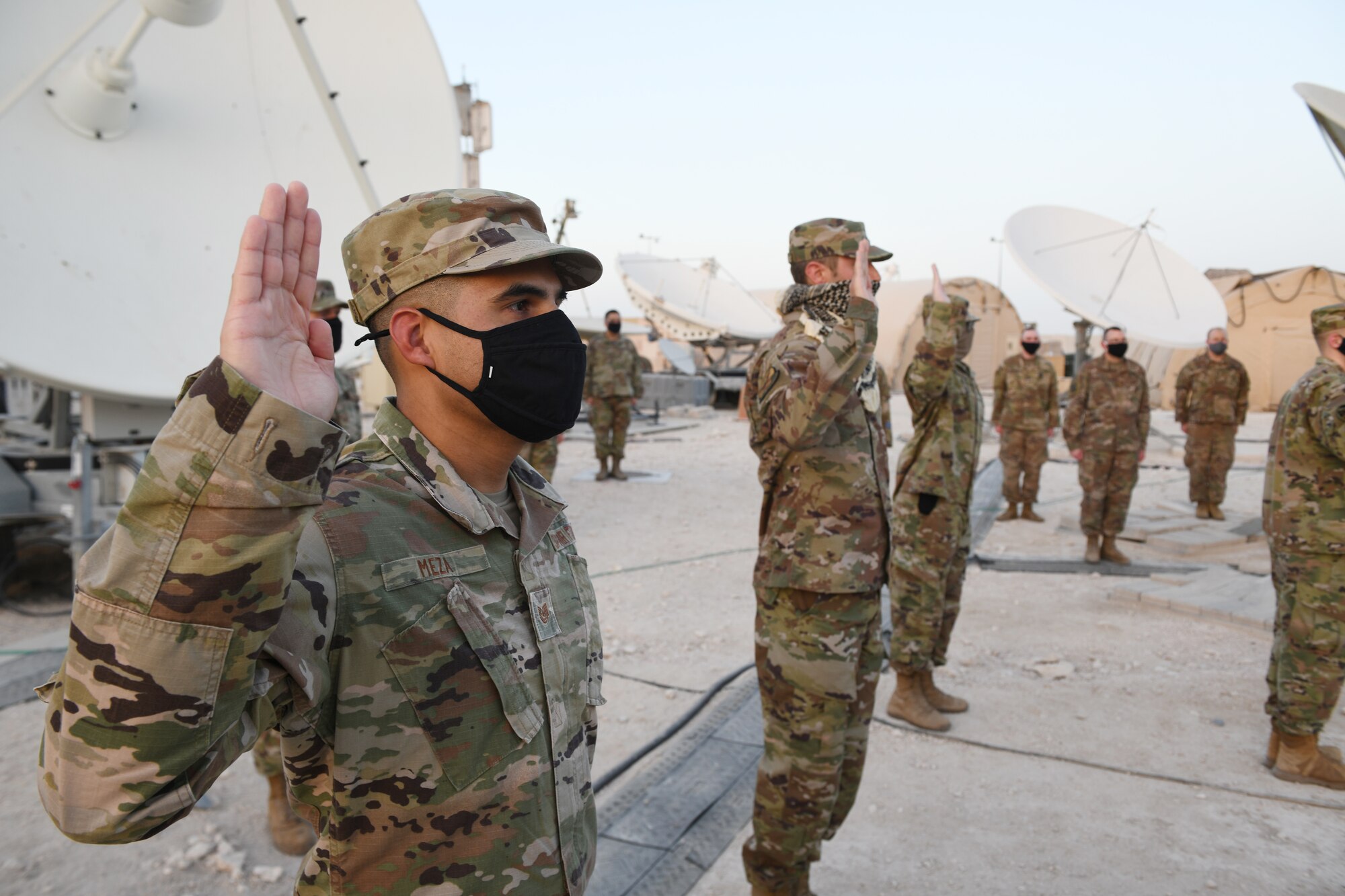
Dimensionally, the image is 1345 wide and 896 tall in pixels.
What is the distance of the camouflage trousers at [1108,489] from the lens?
726cm

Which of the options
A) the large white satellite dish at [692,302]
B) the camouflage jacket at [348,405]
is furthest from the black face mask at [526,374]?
the large white satellite dish at [692,302]

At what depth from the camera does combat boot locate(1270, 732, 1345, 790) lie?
11.5ft

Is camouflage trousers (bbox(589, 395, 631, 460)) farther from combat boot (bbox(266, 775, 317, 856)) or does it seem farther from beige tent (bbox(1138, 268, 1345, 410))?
beige tent (bbox(1138, 268, 1345, 410))

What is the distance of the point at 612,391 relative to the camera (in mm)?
10922

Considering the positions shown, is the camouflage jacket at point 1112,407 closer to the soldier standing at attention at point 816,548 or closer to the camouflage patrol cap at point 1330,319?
the camouflage patrol cap at point 1330,319

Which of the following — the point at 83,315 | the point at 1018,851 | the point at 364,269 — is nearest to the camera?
the point at 364,269

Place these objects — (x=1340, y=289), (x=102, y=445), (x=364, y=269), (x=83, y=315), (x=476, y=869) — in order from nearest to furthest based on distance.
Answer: (x=476, y=869), (x=364, y=269), (x=83, y=315), (x=102, y=445), (x=1340, y=289)

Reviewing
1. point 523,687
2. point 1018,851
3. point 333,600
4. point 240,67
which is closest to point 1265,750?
point 1018,851

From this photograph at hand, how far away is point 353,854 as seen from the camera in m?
1.14

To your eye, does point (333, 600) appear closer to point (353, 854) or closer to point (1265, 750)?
point (353, 854)

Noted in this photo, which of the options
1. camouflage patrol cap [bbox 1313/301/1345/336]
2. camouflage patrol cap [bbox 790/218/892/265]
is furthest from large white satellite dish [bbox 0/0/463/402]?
camouflage patrol cap [bbox 1313/301/1345/336]

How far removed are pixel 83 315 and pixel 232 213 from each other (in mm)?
1306

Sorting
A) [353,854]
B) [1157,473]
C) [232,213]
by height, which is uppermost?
[232,213]

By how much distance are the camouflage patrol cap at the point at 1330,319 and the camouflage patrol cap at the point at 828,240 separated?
213 centimetres
